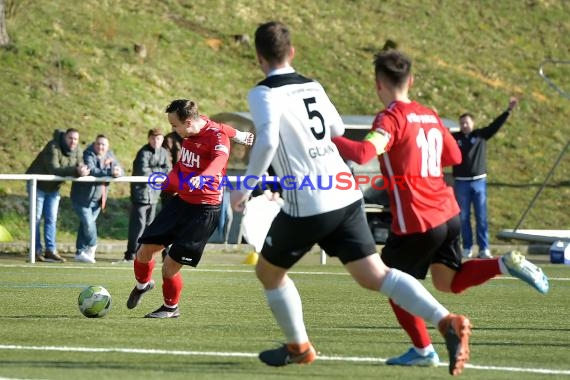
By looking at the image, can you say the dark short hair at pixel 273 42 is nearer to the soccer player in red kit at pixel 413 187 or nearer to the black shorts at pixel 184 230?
the soccer player in red kit at pixel 413 187

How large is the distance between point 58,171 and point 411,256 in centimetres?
1078

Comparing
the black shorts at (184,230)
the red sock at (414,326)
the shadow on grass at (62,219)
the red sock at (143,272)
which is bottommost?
the shadow on grass at (62,219)

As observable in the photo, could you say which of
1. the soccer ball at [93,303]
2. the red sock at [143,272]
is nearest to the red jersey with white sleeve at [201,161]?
the red sock at [143,272]

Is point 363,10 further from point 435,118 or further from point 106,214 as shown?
point 435,118

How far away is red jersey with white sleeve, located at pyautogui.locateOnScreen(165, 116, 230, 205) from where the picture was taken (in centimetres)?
1014

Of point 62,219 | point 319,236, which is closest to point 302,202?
point 319,236

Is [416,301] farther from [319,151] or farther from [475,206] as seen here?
[475,206]

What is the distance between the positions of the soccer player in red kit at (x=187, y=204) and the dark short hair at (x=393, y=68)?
9.83ft

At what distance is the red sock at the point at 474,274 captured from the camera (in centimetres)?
756

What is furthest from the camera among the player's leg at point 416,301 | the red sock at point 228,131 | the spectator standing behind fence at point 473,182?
the spectator standing behind fence at point 473,182

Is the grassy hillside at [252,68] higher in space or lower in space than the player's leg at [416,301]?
lower

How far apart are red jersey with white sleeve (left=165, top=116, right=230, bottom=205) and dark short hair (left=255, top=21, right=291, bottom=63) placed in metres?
3.13

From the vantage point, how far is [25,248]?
18.9 meters

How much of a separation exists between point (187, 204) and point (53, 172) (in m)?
7.47
